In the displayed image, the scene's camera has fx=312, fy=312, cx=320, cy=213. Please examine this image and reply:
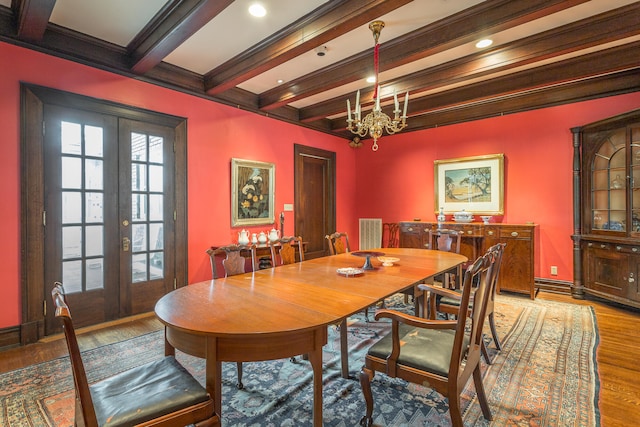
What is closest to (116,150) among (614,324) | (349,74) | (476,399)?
(349,74)

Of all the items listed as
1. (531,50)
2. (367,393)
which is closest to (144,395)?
(367,393)

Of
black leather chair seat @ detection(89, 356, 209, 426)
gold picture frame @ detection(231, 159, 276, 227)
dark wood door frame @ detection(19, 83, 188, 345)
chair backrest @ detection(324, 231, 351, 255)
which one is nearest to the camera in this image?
black leather chair seat @ detection(89, 356, 209, 426)

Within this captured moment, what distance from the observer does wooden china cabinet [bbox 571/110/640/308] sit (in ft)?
11.6

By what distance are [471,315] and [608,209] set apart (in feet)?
11.9

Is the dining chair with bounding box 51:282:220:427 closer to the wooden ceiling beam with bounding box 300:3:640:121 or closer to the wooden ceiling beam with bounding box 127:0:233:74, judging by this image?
the wooden ceiling beam with bounding box 127:0:233:74

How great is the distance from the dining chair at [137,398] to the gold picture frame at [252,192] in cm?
308

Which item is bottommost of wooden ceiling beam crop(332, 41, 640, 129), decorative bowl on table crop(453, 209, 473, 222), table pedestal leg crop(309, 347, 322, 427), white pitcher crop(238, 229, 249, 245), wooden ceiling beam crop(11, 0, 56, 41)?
table pedestal leg crop(309, 347, 322, 427)

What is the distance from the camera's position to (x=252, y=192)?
4.66 meters

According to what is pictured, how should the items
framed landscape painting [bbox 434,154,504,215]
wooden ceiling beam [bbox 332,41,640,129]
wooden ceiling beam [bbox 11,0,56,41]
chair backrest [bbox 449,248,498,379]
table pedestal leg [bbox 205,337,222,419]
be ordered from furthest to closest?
framed landscape painting [bbox 434,154,504,215] → wooden ceiling beam [bbox 332,41,640,129] → wooden ceiling beam [bbox 11,0,56,41] → chair backrest [bbox 449,248,498,379] → table pedestal leg [bbox 205,337,222,419]

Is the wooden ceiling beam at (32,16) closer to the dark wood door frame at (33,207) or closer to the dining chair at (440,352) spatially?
the dark wood door frame at (33,207)

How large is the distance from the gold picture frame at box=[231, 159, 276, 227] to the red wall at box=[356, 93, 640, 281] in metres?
2.62

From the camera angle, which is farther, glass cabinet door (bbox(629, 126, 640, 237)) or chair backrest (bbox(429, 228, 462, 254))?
chair backrest (bbox(429, 228, 462, 254))

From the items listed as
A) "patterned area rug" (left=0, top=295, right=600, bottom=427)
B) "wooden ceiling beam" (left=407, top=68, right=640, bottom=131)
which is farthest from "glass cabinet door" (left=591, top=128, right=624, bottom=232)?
"patterned area rug" (left=0, top=295, right=600, bottom=427)

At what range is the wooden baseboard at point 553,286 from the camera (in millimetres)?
4305
